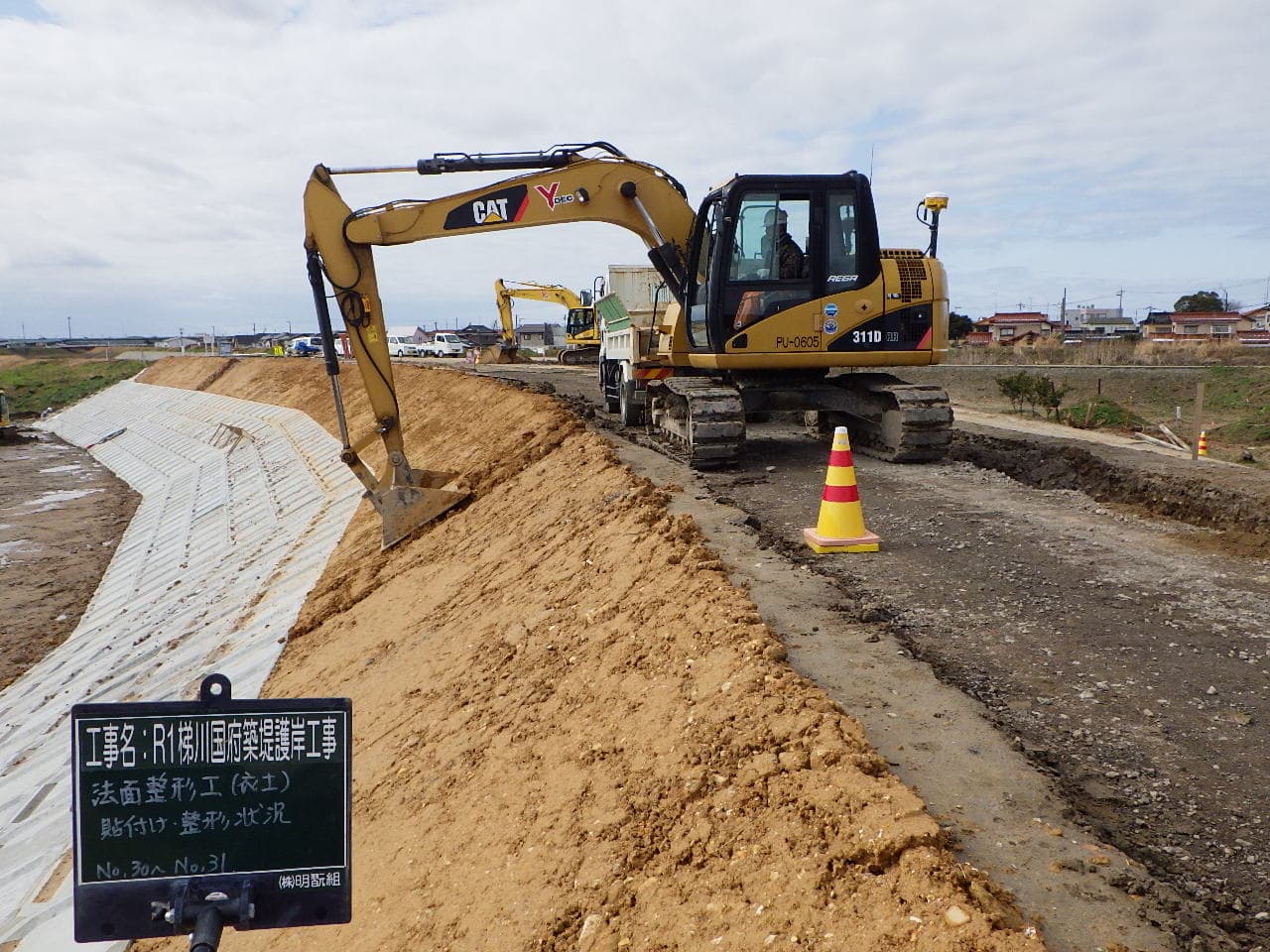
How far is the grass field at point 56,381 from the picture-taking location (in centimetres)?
5022

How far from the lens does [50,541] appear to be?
2016cm

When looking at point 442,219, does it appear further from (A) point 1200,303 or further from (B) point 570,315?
(A) point 1200,303

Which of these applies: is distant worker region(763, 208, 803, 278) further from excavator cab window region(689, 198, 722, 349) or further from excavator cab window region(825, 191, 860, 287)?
excavator cab window region(689, 198, 722, 349)

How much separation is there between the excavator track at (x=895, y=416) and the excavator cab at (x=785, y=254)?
3.92 feet

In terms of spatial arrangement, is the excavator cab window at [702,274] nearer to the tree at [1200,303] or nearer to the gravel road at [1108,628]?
the gravel road at [1108,628]

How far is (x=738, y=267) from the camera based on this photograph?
1002cm

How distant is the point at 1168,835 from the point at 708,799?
1551 mm

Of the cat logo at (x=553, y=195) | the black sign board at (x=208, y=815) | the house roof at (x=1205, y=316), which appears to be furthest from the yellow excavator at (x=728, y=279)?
the house roof at (x=1205, y=316)

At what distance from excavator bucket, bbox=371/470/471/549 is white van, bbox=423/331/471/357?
39476 mm

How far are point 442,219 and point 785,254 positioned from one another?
3.62 m

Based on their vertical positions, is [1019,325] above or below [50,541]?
above

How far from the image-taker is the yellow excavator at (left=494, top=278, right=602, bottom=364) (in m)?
36.7

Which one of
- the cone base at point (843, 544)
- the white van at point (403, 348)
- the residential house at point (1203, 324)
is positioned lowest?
the cone base at point (843, 544)

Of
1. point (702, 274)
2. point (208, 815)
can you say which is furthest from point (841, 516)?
point (208, 815)
